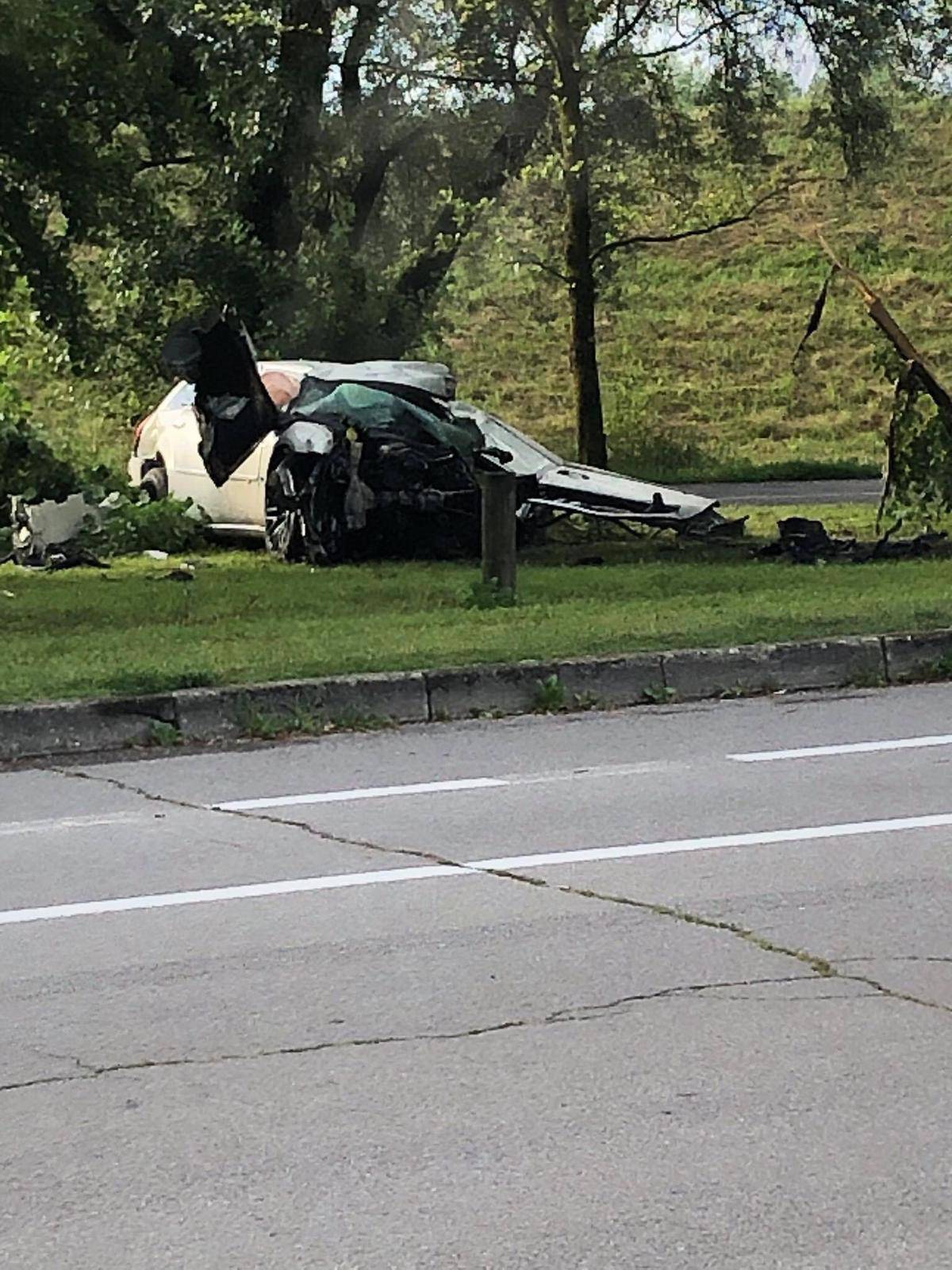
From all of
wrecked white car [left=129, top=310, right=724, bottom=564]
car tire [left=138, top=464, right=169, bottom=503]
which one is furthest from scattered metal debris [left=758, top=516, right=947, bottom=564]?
car tire [left=138, top=464, right=169, bottom=503]

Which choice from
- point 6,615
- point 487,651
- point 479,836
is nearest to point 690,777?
point 479,836

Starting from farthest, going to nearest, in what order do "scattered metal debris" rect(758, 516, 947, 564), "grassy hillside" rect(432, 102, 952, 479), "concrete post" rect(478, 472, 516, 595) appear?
"grassy hillside" rect(432, 102, 952, 479)
"scattered metal debris" rect(758, 516, 947, 564)
"concrete post" rect(478, 472, 516, 595)

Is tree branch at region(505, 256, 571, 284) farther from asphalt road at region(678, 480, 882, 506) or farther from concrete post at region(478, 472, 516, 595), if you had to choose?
concrete post at region(478, 472, 516, 595)

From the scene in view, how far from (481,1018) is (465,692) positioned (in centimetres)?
524

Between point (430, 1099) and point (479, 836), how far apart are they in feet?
9.35

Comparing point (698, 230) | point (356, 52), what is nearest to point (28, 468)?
point (356, 52)

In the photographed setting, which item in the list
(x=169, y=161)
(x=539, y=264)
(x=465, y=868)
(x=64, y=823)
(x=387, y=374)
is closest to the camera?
(x=465, y=868)

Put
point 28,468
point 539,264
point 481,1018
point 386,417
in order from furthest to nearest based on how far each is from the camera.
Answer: point 539,264
point 28,468
point 386,417
point 481,1018

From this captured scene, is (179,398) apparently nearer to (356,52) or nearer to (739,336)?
(356,52)

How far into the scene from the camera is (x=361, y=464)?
17.2m

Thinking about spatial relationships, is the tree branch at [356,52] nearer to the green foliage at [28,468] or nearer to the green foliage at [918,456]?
the green foliage at [28,468]

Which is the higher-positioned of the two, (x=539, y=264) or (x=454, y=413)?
(x=539, y=264)

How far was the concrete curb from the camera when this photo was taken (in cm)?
986

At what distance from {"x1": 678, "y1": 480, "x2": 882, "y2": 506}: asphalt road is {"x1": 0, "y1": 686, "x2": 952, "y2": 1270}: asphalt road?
51.9 ft
